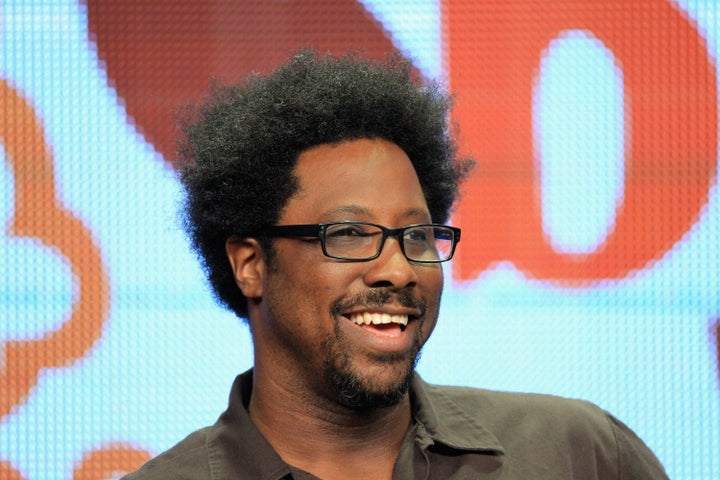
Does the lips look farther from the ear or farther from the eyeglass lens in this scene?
the ear

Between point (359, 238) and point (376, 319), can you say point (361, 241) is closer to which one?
point (359, 238)

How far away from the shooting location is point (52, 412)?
7.39 ft

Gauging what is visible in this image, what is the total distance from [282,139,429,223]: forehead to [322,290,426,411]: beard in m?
0.13

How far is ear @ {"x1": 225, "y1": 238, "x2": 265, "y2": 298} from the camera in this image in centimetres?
165

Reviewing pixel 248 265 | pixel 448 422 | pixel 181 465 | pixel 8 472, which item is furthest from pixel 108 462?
pixel 448 422

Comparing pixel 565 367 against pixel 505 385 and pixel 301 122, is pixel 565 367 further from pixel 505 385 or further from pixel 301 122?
pixel 301 122

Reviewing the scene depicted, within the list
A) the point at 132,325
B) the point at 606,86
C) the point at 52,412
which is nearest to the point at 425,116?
the point at 606,86

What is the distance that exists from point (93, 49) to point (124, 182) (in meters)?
0.34

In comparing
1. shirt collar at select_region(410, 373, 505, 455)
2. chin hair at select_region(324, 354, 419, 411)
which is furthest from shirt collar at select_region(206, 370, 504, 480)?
chin hair at select_region(324, 354, 419, 411)

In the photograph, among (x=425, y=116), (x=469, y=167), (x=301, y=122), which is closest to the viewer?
(x=301, y=122)

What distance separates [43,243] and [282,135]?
88 cm

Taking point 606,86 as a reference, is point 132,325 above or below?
below

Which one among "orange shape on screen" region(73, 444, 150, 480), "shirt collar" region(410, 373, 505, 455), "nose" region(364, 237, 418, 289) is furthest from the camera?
"orange shape on screen" region(73, 444, 150, 480)

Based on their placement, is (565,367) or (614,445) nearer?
(614,445)
